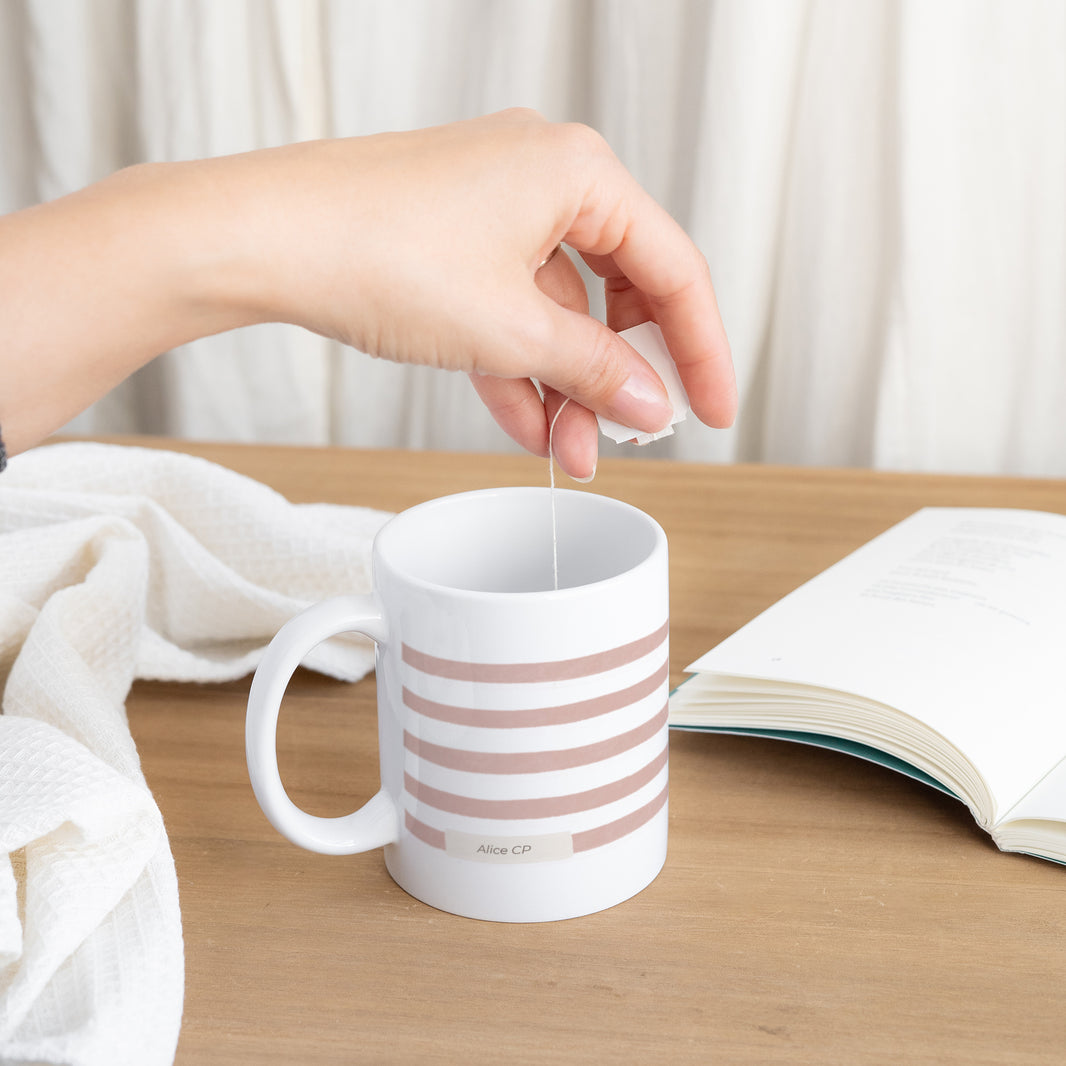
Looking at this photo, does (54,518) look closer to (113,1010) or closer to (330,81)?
(113,1010)

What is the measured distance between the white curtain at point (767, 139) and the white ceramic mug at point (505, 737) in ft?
2.33

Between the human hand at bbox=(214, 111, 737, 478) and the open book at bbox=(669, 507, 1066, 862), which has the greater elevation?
the human hand at bbox=(214, 111, 737, 478)

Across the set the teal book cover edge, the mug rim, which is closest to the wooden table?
the teal book cover edge

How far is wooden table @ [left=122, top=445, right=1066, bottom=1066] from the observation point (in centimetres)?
A: 43

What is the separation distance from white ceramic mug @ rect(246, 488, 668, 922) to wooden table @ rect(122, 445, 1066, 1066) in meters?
0.02

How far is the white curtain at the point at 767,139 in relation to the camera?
1.08m

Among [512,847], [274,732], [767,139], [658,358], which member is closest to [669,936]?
[512,847]

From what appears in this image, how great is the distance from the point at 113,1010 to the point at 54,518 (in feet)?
1.33

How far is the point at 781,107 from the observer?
3.66 feet

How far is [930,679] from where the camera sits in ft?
1.90

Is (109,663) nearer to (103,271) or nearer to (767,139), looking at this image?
(103,271)

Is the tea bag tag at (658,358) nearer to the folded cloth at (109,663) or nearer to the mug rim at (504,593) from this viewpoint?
the mug rim at (504,593)

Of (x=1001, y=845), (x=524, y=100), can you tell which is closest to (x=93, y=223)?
(x=1001, y=845)

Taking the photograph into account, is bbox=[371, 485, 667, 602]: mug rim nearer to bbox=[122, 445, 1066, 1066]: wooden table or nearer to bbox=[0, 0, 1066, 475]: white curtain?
bbox=[122, 445, 1066, 1066]: wooden table
